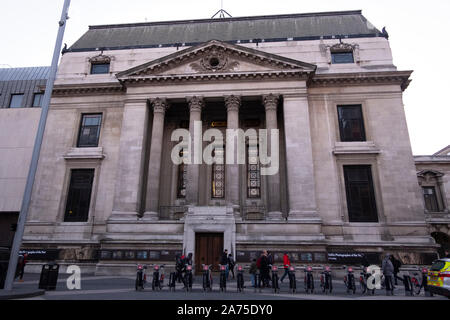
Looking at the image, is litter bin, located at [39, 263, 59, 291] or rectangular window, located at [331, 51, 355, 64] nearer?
litter bin, located at [39, 263, 59, 291]

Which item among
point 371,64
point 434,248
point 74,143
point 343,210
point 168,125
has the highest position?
point 371,64

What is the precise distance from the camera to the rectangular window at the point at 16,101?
31.8 metres

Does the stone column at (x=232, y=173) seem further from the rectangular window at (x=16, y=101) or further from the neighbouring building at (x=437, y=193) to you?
the neighbouring building at (x=437, y=193)

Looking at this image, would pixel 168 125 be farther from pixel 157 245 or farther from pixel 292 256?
pixel 292 256

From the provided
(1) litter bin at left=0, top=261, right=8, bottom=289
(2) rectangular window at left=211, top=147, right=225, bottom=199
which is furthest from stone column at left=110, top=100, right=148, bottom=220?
(1) litter bin at left=0, top=261, right=8, bottom=289

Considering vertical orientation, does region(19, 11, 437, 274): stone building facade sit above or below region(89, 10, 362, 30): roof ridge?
below

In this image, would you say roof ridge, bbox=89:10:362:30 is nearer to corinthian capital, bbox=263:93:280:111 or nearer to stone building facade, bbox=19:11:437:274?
stone building facade, bbox=19:11:437:274

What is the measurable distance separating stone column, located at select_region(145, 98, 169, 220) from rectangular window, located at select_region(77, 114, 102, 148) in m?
5.61

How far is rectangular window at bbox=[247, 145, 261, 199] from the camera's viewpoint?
24078 millimetres

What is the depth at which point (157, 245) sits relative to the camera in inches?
771

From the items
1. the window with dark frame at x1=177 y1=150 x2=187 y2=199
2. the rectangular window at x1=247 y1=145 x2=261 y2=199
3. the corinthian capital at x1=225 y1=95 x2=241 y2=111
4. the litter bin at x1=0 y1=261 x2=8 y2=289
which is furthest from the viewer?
the window with dark frame at x1=177 y1=150 x2=187 y2=199

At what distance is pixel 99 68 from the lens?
27.6 meters

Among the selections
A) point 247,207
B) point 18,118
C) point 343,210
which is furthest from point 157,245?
point 18,118
